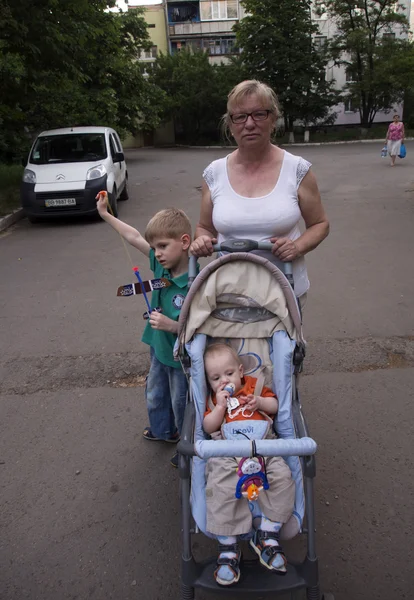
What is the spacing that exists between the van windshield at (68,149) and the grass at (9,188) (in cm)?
156

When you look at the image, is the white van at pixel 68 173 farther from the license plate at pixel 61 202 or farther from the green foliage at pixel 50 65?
the green foliage at pixel 50 65

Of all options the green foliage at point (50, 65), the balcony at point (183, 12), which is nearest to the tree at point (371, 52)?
the balcony at point (183, 12)

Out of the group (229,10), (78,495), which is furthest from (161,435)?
(229,10)

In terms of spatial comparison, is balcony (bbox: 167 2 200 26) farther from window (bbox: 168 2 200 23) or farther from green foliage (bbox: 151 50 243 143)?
green foliage (bbox: 151 50 243 143)

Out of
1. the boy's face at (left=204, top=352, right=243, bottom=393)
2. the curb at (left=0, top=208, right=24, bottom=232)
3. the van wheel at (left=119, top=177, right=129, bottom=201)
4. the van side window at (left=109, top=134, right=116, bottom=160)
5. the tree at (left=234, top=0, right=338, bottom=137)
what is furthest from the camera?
the tree at (left=234, top=0, right=338, bottom=137)

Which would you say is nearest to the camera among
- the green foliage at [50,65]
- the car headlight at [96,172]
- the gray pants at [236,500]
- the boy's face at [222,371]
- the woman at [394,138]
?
the gray pants at [236,500]

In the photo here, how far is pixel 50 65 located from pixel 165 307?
9.60m

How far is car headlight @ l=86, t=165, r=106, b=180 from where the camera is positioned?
1032 cm

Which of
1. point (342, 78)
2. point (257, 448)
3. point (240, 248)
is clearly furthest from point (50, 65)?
point (342, 78)

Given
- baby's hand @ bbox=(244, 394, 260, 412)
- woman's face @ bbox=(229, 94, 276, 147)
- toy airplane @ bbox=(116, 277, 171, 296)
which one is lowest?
baby's hand @ bbox=(244, 394, 260, 412)

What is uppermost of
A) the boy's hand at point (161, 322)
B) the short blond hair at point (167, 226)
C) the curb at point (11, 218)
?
the short blond hair at point (167, 226)

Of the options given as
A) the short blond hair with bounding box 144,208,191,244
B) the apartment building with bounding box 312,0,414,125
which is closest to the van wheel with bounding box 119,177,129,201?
the short blond hair with bounding box 144,208,191,244

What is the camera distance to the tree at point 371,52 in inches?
1245

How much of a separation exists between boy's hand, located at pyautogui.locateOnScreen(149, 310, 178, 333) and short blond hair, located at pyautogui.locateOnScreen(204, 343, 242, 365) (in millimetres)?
252
